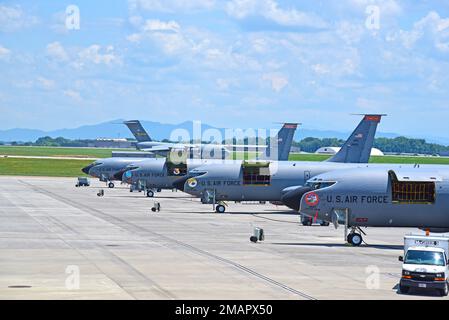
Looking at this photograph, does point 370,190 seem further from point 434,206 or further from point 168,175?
point 168,175

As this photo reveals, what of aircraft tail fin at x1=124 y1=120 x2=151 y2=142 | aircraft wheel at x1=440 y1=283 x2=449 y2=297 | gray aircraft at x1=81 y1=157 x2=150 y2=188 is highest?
aircraft tail fin at x1=124 y1=120 x2=151 y2=142

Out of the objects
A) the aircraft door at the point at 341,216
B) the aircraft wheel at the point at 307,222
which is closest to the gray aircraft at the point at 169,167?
the aircraft wheel at the point at 307,222

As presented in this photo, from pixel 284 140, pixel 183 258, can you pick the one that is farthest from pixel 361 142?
pixel 183 258

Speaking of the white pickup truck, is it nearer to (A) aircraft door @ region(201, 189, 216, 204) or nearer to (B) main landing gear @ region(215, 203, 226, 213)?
(B) main landing gear @ region(215, 203, 226, 213)

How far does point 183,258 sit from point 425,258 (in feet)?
42.9

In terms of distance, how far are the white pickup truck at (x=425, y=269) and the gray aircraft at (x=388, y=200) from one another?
14730mm

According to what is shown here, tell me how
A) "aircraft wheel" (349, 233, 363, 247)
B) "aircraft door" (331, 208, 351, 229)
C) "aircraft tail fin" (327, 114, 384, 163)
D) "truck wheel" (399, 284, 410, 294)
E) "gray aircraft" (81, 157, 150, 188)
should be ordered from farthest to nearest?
1. "gray aircraft" (81, 157, 150, 188)
2. "aircraft tail fin" (327, 114, 384, 163)
3. "aircraft wheel" (349, 233, 363, 247)
4. "aircraft door" (331, 208, 351, 229)
5. "truck wheel" (399, 284, 410, 294)

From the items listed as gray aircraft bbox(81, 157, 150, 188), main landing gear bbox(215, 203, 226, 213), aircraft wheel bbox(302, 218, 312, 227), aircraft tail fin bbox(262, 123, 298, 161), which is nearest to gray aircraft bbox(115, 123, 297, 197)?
aircraft tail fin bbox(262, 123, 298, 161)

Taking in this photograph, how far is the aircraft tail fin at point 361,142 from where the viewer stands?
87.6 meters

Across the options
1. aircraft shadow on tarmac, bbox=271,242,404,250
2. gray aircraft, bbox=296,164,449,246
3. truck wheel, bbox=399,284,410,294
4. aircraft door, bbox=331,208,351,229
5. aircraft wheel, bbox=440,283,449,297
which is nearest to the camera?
aircraft wheel, bbox=440,283,449,297

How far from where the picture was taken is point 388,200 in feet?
173

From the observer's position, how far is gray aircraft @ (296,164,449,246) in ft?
173

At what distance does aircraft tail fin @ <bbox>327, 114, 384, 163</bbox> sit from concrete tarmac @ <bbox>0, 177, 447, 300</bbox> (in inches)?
412

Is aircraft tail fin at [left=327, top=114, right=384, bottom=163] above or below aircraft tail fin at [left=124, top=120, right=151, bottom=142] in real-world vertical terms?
below
